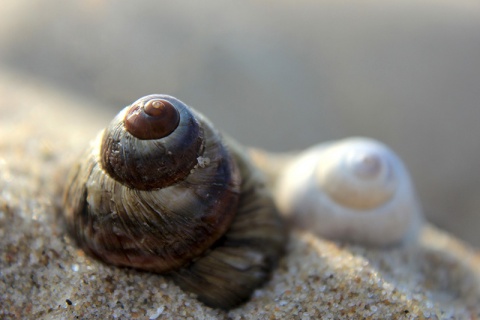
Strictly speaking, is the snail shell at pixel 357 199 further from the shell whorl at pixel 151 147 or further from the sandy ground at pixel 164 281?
the shell whorl at pixel 151 147

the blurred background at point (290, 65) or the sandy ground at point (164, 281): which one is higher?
the blurred background at point (290, 65)

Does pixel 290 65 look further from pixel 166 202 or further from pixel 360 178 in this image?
pixel 166 202

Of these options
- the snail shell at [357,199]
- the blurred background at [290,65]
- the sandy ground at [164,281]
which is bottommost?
the sandy ground at [164,281]

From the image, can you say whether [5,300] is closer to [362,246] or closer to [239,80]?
[362,246]

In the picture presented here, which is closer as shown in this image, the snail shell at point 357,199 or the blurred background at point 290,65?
the snail shell at point 357,199

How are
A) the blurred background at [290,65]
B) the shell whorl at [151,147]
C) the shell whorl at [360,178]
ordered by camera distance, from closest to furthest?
the shell whorl at [151,147], the shell whorl at [360,178], the blurred background at [290,65]

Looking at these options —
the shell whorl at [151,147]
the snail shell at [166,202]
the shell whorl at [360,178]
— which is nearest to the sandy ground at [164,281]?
the snail shell at [166,202]
